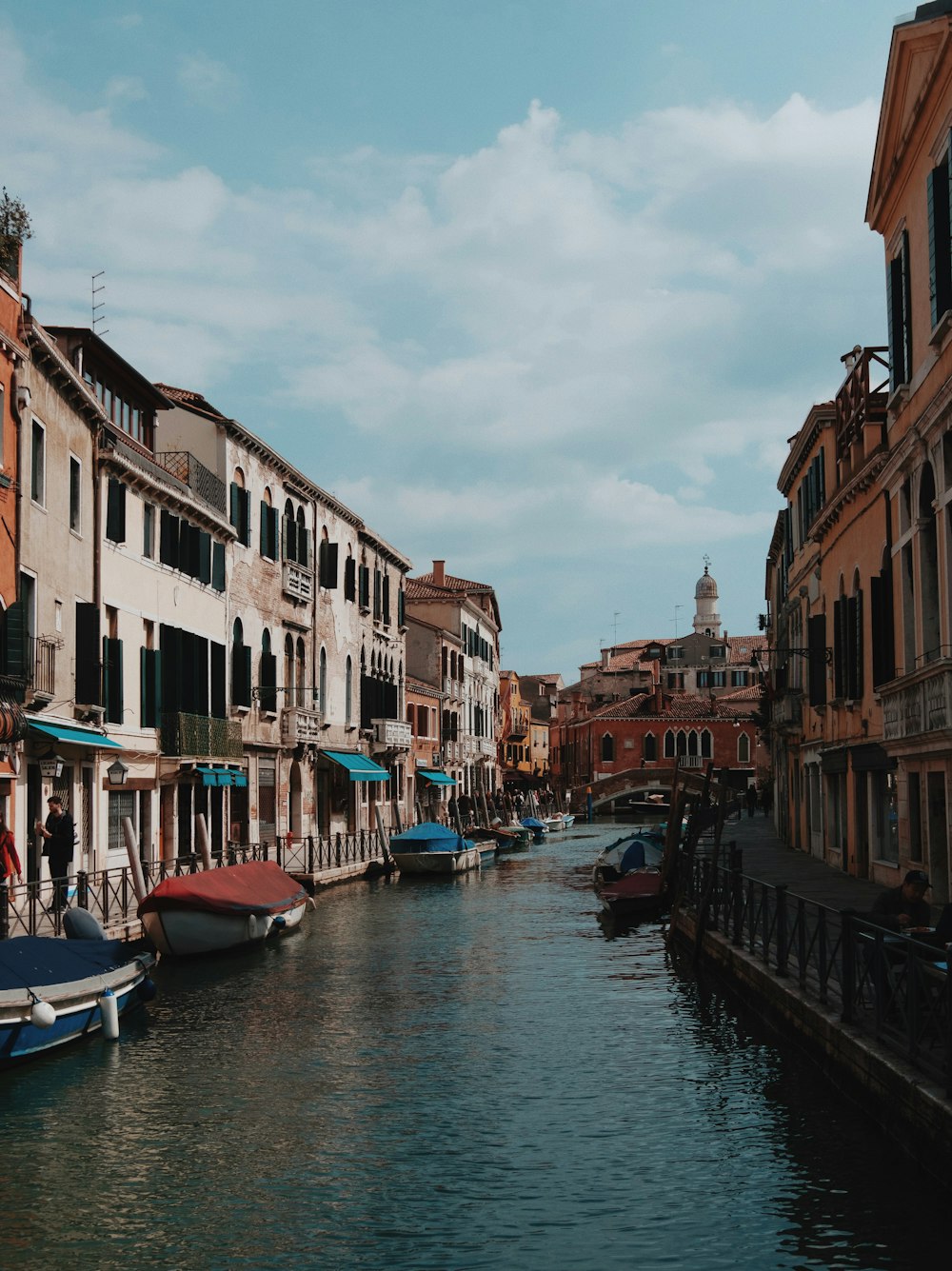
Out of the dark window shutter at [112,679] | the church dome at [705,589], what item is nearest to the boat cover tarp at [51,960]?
the dark window shutter at [112,679]

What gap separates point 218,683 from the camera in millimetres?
33219

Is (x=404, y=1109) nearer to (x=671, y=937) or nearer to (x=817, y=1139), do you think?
(x=817, y=1139)

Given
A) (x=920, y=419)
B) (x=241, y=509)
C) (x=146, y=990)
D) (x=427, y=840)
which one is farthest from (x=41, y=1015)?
(x=427, y=840)

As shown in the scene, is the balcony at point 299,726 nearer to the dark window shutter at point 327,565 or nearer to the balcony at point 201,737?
the balcony at point 201,737

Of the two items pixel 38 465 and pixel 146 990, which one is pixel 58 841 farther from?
pixel 38 465

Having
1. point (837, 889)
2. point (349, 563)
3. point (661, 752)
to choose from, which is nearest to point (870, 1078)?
point (837, 889)

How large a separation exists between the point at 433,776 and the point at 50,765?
36.3 metres

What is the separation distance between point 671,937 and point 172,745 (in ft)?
A: 35.3

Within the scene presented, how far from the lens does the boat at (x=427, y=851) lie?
133 ft

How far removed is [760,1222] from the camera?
932 cm

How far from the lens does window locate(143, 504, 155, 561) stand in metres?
28.3

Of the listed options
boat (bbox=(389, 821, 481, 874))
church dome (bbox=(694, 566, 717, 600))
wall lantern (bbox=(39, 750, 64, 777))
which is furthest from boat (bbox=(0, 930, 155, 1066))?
church dome (bbox=(694, 566, 717, 600))

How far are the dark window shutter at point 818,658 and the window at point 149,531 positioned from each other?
1329 cm

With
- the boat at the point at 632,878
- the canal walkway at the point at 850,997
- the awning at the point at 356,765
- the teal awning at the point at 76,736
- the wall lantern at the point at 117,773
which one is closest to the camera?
the canal walkway at the point at 850,997
